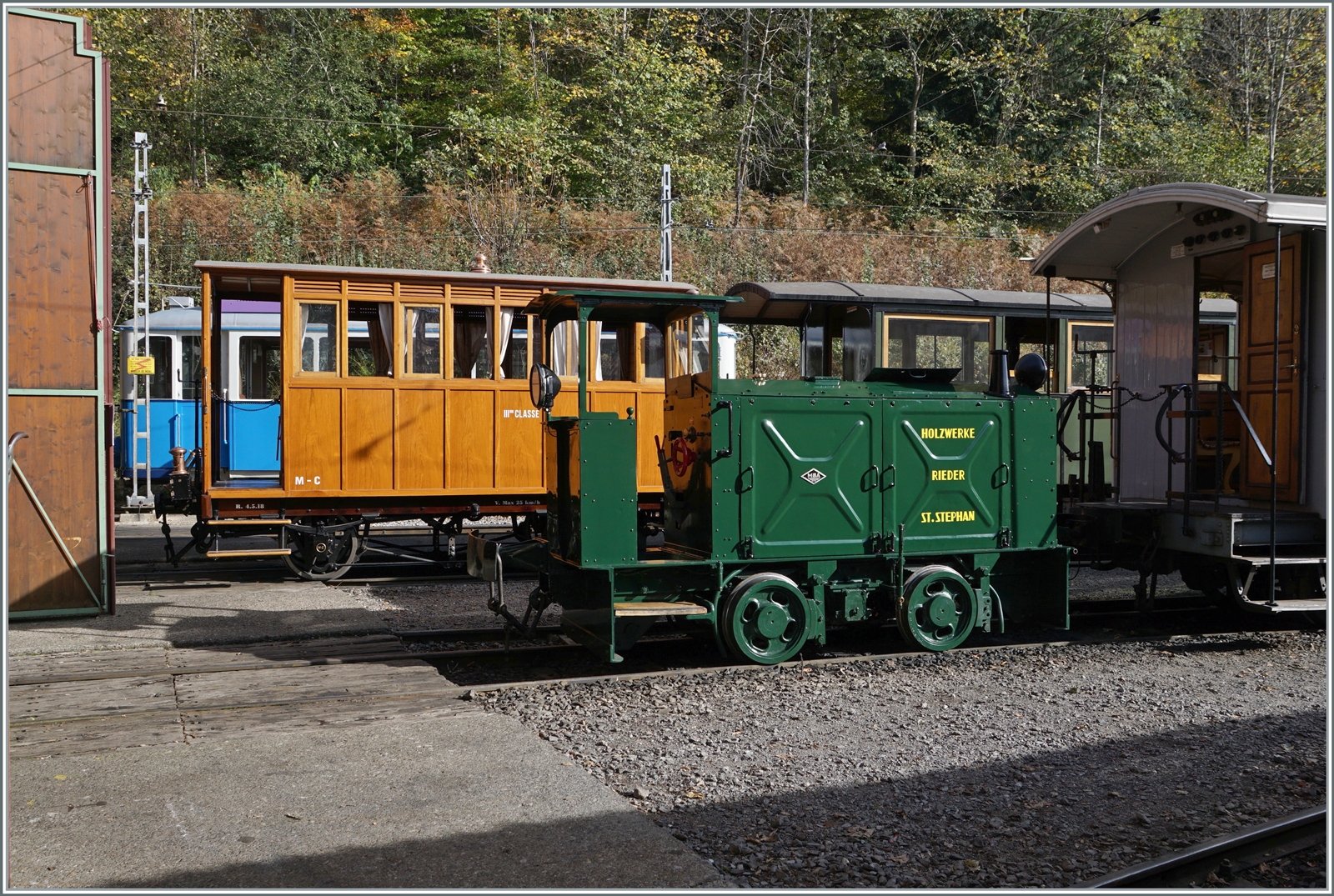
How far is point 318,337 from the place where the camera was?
10.6 m

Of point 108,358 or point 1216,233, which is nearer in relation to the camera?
point 1216,233

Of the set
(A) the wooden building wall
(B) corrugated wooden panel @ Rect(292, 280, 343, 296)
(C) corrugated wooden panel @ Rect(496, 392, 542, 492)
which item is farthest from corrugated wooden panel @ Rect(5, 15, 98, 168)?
(C) corrugated wooden panel @ Rect(496, 392, 542, 492)

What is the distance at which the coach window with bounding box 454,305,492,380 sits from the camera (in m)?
11.0

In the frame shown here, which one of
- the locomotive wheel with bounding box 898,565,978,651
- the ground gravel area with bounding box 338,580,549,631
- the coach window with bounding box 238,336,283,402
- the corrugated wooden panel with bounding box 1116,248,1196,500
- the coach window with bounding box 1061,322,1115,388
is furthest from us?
the coach window with bounding box 238,336,283,402

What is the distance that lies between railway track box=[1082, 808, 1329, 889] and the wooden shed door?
15.4 feet

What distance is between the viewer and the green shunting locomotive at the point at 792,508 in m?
7.09

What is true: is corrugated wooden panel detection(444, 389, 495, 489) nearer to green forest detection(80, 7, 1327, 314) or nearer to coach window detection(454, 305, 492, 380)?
coach window detection(454, 305, 492, 380)

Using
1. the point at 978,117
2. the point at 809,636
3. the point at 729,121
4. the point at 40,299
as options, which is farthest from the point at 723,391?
the point at 978,117

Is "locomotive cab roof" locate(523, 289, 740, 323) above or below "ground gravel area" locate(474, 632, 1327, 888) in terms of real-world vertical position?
above

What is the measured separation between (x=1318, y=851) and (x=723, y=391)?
4.37 meters

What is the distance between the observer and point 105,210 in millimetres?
9820

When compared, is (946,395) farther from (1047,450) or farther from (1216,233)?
(1216,233)

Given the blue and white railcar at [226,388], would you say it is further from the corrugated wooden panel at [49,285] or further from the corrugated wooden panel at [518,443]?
the corrugated wooden panel at [518,443]

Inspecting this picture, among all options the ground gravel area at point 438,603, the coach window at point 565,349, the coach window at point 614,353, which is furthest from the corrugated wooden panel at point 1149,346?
the ground gravel area at point 438,603
